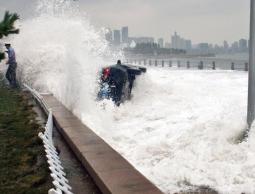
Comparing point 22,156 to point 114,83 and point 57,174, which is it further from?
point 114,83

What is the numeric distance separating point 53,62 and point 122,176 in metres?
14.8

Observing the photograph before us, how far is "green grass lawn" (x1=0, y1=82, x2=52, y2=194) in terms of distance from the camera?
520 centimetres

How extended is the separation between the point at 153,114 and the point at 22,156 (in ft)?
28.7

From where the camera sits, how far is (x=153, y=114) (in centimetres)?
1496

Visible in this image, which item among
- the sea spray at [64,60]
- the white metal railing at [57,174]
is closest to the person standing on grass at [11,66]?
the sea spray at [64,60]

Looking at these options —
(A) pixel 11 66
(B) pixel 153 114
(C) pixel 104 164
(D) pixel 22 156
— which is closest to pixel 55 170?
(C) pixel 104 164

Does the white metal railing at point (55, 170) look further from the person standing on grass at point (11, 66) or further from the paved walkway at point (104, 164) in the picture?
the person standing on grass at point (11, 66)

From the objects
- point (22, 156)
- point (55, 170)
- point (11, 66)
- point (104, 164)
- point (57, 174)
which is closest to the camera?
point (57, 174)

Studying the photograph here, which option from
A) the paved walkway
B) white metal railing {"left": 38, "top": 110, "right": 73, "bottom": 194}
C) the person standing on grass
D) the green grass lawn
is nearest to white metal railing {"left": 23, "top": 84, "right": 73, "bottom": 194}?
white metal railing {"left": 38, "top": 110, "right": 73, "bottom": 194}

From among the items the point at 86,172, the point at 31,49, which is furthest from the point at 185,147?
the point at 31,49

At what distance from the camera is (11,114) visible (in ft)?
35.2

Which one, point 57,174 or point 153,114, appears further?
point 153,114

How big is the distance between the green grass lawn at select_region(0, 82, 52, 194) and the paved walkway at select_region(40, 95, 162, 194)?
0.46 meters

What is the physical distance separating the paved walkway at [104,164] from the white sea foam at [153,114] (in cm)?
99
